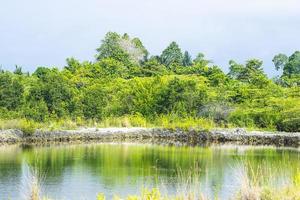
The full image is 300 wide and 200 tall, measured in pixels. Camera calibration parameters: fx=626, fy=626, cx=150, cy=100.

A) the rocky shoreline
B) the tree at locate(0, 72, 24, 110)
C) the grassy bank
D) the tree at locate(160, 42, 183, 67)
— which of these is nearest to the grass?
the grassy bank

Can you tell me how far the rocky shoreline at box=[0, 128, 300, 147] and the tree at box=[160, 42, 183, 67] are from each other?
2951 cm

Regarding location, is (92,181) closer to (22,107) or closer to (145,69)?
(22,107)

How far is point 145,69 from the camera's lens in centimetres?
5291

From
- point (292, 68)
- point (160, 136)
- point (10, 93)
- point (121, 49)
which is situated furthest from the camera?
point (121, 49)

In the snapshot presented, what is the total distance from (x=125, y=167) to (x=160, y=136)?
12828mm

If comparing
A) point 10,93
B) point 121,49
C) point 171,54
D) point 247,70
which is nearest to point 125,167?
point 10,93

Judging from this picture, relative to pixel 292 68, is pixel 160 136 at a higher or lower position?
lower

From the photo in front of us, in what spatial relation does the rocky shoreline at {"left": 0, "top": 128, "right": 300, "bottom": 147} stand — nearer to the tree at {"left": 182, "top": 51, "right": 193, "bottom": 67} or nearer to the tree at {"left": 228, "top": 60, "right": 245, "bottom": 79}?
the tree at {"left": 228, "top": 60, "right": 245, "bottom": 79}

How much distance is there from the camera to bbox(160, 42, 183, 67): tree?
206ft

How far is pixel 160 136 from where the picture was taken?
33.7m

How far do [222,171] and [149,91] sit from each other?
61.7 feet

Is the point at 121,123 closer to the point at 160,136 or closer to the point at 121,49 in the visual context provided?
the point at 160,136

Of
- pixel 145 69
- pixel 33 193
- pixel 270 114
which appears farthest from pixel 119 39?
pixel 33 193

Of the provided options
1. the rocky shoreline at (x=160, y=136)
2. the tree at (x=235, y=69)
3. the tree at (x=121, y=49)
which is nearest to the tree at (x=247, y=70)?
the tree at (x=235, y=69)
